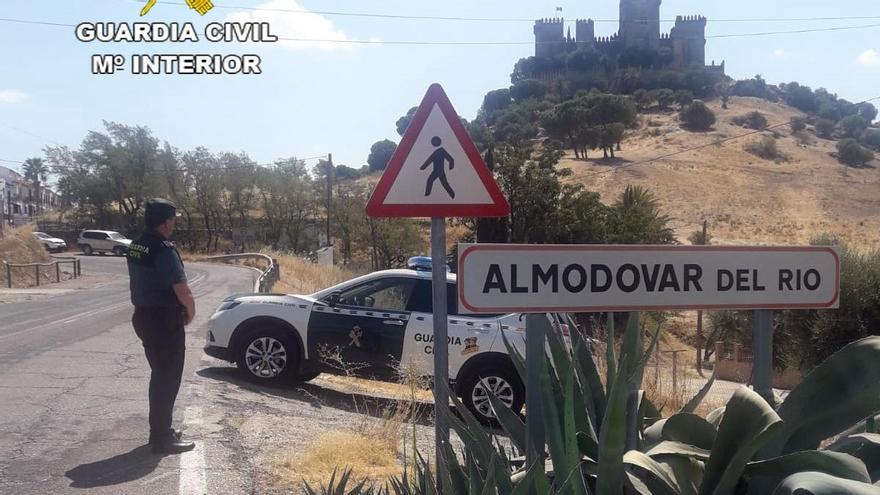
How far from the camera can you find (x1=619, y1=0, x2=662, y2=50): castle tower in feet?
466

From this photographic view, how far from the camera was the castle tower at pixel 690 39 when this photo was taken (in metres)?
142

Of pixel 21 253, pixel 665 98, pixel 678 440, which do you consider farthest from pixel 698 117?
pixel 678 440

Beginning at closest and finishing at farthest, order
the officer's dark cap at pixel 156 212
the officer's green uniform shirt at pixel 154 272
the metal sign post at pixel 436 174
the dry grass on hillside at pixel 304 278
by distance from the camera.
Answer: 1. the metal sign post at pixel 436 174
2. the officer's green uniform shirt at pixel 154 272
3. the officer's dark cap at pixel 156 212
4. the dry grass on hillside at pixel 304 278

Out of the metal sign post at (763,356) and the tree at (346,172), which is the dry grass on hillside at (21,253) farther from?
the tree at (346,172)

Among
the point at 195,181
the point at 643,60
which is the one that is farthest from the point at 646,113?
the point at 195,181

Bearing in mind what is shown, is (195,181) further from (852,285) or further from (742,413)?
(742,413)

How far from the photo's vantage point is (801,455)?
2611 millimetres

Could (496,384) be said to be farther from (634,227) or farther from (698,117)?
(698,117)

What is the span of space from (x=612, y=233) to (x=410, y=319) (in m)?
24.4

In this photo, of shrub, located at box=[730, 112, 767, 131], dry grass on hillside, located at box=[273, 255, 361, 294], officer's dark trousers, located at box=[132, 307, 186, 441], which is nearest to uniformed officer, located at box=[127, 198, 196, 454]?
officer's dark trousers, located at box=[132, 307, 186, 441]

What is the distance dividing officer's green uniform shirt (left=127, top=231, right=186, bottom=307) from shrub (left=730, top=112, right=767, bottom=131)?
101 m

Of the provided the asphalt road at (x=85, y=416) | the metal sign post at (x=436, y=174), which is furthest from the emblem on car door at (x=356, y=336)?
the metal sign post at (x=436, y=174)

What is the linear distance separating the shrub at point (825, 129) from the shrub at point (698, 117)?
39.4 ft

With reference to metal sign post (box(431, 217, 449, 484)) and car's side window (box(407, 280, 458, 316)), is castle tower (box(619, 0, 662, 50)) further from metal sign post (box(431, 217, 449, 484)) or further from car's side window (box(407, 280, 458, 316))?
metal sign post (box(431, 217, 449, 484))
